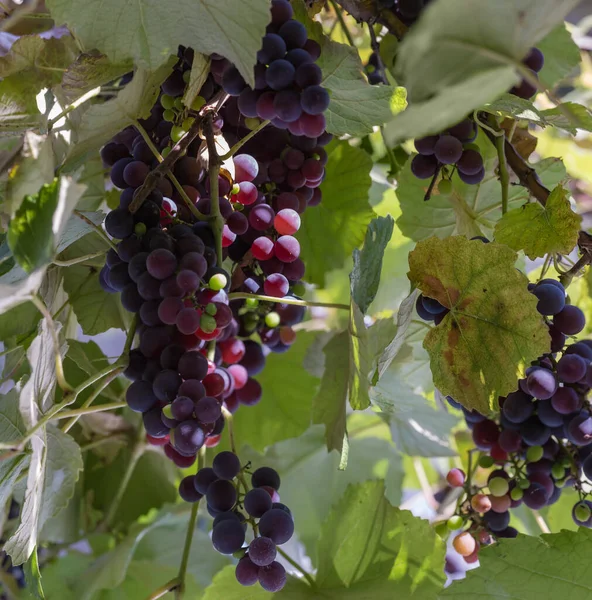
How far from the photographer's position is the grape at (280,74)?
1.35 ft

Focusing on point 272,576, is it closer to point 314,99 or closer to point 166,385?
point 166,385

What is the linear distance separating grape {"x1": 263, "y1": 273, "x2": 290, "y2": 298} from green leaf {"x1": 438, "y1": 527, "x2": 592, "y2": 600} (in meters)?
0.24

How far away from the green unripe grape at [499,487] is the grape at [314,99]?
339 mm

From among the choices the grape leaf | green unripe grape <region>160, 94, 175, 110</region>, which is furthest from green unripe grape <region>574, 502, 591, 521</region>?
green unripe grape <region>160, 94, 175, 110</region>

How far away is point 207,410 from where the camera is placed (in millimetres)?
433

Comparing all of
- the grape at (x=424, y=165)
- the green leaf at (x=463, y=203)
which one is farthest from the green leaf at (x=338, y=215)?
the grape at (x=424, y=165)

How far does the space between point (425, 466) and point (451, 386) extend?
0.68m

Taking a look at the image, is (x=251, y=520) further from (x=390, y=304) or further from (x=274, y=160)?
(x=390, y=304)

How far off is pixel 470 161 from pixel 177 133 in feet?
0.72

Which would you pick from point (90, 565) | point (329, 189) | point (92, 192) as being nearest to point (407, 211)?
point (329, 189)

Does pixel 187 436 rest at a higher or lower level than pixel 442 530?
higher

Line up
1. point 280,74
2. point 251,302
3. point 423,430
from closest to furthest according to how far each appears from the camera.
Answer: point 280,74 < point 251,302 < point 423,430

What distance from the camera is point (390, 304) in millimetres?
910

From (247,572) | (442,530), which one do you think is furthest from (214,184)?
(442,530)
